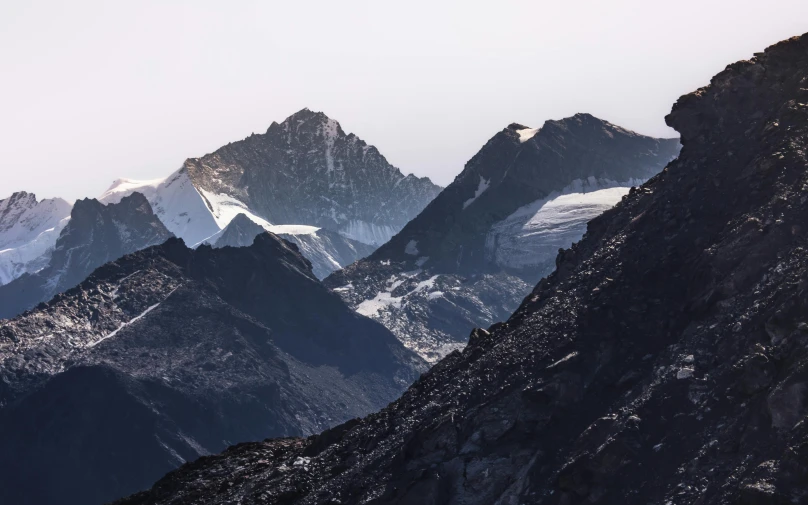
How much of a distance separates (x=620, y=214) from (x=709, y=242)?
78.9 feet

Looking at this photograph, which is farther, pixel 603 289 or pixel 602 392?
pixel 603 289

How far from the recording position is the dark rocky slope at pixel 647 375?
10610cm

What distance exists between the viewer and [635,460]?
361 ft

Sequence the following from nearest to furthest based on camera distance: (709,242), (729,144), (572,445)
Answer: (572,445) < (709,242) < (729,144)

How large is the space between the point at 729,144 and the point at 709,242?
1710 cm

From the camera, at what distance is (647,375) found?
390 ft

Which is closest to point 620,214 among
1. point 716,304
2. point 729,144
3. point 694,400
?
point 729,144

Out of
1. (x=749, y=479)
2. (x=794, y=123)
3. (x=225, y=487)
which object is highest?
(x=794, y=123)

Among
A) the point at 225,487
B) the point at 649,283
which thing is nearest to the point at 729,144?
the point at 649,283

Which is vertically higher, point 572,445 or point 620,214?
point 620,214

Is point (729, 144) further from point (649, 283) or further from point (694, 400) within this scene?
point (694, 400)

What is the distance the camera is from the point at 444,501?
120312 mm

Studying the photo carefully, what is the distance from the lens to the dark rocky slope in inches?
4177

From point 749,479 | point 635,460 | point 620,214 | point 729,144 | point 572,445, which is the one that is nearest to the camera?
point 749,479
